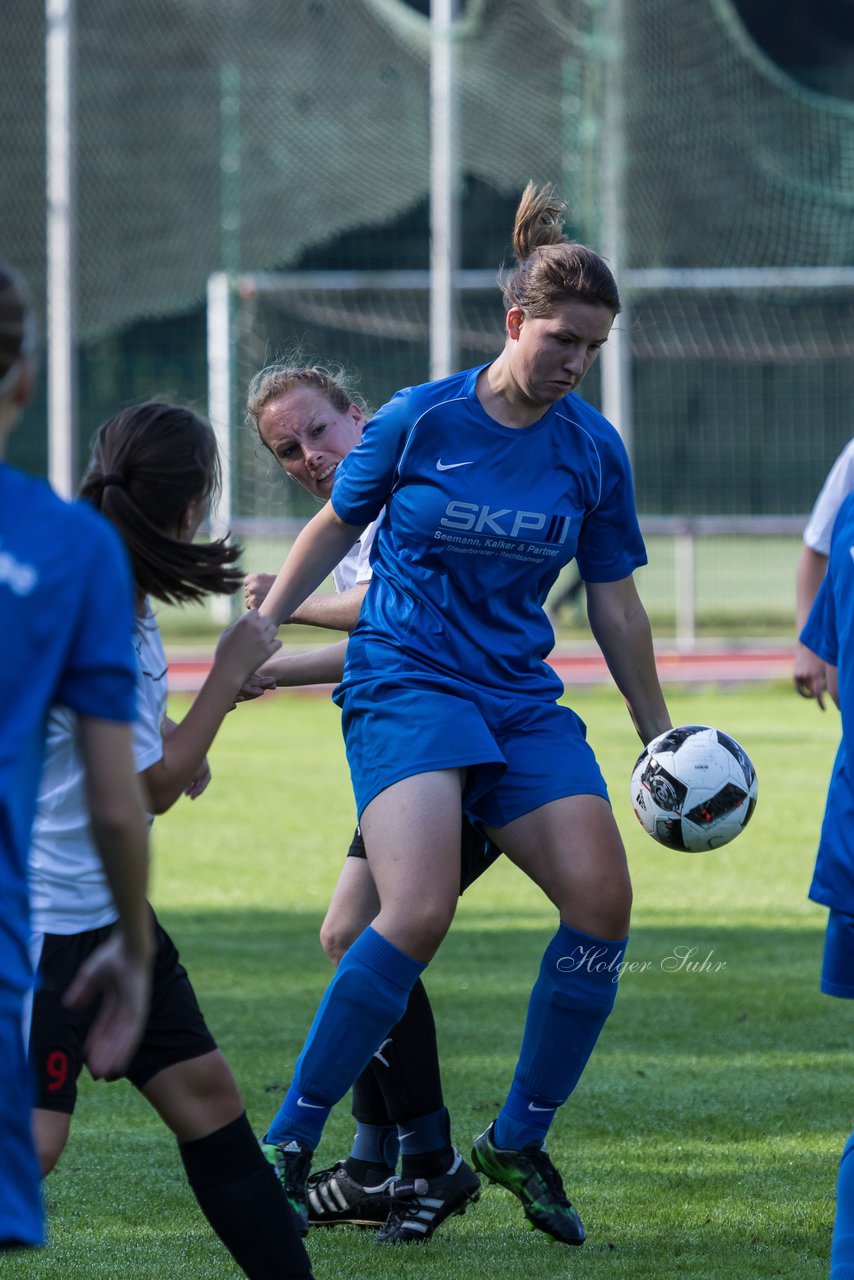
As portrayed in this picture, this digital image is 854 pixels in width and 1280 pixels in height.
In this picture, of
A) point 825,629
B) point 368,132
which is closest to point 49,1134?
point 825,629

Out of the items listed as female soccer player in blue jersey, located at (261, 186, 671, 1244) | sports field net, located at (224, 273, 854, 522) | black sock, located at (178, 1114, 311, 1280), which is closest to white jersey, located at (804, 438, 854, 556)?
female soccer player in blue jersey, located at (261, 186, 671, 1244)

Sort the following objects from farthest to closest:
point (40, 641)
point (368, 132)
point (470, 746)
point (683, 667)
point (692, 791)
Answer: point (368, 132) → point (683, 667) → point (692, 791) → point (470, 746) → point (40, 641)

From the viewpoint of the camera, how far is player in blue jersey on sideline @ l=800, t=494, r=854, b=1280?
8.55 feet

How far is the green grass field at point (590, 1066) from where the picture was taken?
3.53m

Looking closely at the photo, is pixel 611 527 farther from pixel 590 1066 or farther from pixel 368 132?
pixel 368 132

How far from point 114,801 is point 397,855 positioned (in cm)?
152

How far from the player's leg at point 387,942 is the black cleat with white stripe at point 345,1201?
397 mm

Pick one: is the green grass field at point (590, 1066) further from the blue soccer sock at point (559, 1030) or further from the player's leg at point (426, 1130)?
the blue soccer sock at point (559, 1030)

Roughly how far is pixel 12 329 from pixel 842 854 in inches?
58.0

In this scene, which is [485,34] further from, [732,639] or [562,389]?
[562,389]

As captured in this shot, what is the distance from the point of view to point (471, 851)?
3.77 meters

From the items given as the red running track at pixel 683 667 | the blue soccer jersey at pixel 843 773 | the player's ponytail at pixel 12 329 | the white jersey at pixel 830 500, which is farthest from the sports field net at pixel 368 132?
the player's ponytail at pixel 12 329

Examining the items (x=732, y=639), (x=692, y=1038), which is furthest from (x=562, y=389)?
(x=732, y=639)

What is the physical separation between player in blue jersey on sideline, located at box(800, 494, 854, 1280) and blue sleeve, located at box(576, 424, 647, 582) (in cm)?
96
